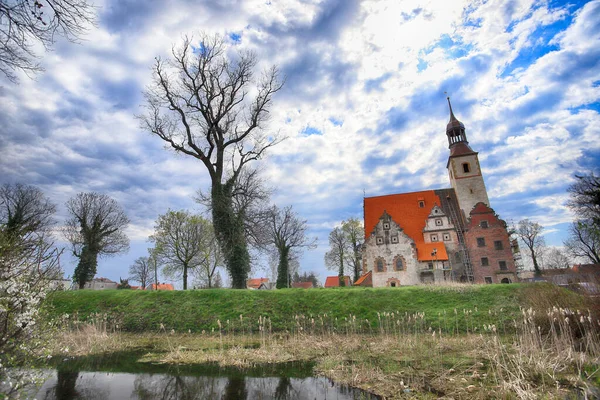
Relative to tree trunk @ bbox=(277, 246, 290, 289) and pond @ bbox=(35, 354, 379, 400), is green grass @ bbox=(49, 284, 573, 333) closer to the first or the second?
pond @ bbox=(35, 354, 379, 400)

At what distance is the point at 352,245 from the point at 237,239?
29.0m

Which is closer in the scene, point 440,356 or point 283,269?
point 440,356

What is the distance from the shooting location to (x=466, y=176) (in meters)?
37.3

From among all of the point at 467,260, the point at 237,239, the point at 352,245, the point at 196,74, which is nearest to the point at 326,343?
the point at 237,239

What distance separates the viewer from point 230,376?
7477 millimetres

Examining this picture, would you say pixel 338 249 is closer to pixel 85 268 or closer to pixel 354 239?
pixel 354 239

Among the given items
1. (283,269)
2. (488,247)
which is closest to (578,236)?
(488,247)

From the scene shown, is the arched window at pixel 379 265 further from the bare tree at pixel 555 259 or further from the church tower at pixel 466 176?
the bare tree at pixel 555 259

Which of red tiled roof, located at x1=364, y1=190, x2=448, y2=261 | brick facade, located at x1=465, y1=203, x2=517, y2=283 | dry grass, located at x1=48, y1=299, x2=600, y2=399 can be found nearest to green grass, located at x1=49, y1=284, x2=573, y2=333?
dry grass, located at x1=48, y1=299, x2=600, y2=399

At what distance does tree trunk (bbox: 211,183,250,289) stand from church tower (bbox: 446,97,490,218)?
28103mm

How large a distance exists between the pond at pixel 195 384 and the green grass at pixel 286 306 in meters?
6.82

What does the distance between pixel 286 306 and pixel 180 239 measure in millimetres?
22877

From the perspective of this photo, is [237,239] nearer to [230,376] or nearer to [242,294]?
[242,294]

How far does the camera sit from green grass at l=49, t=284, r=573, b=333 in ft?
49.1
